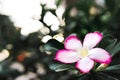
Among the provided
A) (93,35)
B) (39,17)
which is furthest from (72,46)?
(39,17)

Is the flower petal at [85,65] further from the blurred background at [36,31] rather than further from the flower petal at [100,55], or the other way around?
the blurred background at [36,31]

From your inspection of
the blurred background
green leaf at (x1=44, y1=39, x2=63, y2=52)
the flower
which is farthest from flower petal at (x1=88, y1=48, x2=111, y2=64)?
the blurred background

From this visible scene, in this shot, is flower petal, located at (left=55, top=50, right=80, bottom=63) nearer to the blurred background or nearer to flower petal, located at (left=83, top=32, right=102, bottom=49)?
flower petal, located at (left=83, top=32, right=102, bottom=49)

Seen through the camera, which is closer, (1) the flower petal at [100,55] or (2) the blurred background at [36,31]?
(1) the flower petal at [100,55]

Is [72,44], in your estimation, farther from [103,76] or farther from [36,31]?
[36,31]

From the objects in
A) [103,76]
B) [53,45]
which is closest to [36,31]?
[53,45]

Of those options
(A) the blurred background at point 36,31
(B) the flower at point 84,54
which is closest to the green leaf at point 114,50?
(B) the flower at point 84,54
